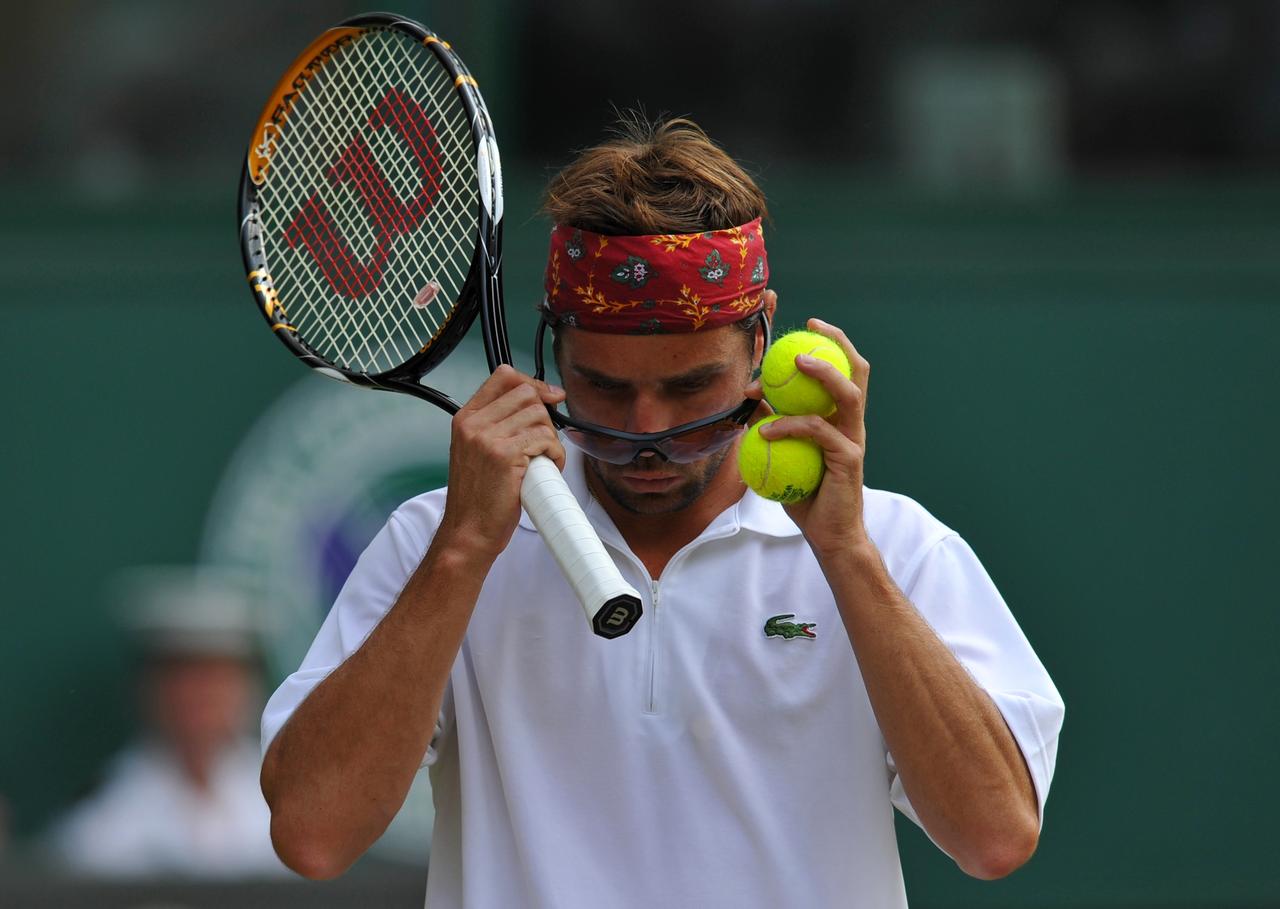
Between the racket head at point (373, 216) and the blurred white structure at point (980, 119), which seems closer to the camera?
the racket head at point (373, 216)

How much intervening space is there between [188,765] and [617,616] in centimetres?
358

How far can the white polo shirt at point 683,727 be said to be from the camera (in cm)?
273

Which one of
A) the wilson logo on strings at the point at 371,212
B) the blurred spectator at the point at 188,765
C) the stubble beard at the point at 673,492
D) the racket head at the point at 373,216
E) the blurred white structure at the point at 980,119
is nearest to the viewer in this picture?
the stubble beard at the point at 673,492

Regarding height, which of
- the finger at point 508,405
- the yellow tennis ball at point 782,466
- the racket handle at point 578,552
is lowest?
the racket handle at point 578,552

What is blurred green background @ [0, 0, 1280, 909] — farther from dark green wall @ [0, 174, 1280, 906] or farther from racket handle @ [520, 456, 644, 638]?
racket handle @ [520, 456, 644, 638]

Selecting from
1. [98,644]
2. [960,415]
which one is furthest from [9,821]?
[960,415]

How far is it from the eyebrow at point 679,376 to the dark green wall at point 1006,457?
3366 millimetres

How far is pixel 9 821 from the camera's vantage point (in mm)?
6262

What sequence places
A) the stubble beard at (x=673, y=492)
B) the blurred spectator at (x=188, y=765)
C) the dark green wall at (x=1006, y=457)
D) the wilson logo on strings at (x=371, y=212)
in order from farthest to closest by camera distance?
1. the dark green wall at (x=1006, y=457)
2. the blurred spectator at (x=188, y=765)
3. the wilson logo on strings at (x=371, y=212)
4. the stubble beard at (x=673, y=492)

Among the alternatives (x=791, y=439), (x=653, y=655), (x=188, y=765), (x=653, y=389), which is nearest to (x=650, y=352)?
(x=653, y=389)

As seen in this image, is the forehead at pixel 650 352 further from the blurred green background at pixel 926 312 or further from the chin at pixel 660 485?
the blurred green background at pixel 926 312

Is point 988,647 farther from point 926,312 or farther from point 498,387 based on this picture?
point 926,312

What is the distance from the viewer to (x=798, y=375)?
8.60ft

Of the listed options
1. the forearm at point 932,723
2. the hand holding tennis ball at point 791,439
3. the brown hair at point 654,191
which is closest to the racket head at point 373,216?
the brown hair at point 654,191
